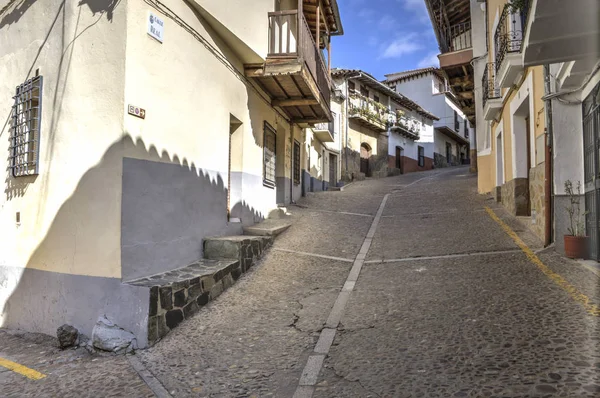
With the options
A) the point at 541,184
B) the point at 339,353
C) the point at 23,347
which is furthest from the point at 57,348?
the point at 541,184

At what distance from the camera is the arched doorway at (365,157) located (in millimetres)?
26078

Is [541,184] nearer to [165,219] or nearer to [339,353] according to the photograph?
[339,353]

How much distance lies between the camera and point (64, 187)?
15.5 ft

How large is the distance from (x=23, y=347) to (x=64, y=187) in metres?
1.98

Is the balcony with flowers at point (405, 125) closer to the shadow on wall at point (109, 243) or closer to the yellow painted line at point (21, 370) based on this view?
the shadow on wall at point (109, 243)

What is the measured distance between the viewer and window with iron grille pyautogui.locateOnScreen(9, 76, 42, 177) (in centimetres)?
512

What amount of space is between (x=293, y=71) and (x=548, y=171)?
4.64m

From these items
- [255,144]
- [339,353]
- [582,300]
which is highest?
[255,144]

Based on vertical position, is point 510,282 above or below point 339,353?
above

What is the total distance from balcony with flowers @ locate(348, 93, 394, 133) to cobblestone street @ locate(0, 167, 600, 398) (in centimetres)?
1820

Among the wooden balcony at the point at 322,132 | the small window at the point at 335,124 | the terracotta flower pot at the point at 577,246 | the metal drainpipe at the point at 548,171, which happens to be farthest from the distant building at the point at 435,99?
the terracotta flower pot at the point at 577,246

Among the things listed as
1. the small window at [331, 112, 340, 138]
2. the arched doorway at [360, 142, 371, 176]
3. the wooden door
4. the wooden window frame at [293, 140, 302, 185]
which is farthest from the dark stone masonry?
the arched doorway at [360, 142, 371, 176]

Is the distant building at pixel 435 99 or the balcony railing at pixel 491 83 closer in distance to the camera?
the balcony railing at pixel 491 83

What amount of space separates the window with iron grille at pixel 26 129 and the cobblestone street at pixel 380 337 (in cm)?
230
